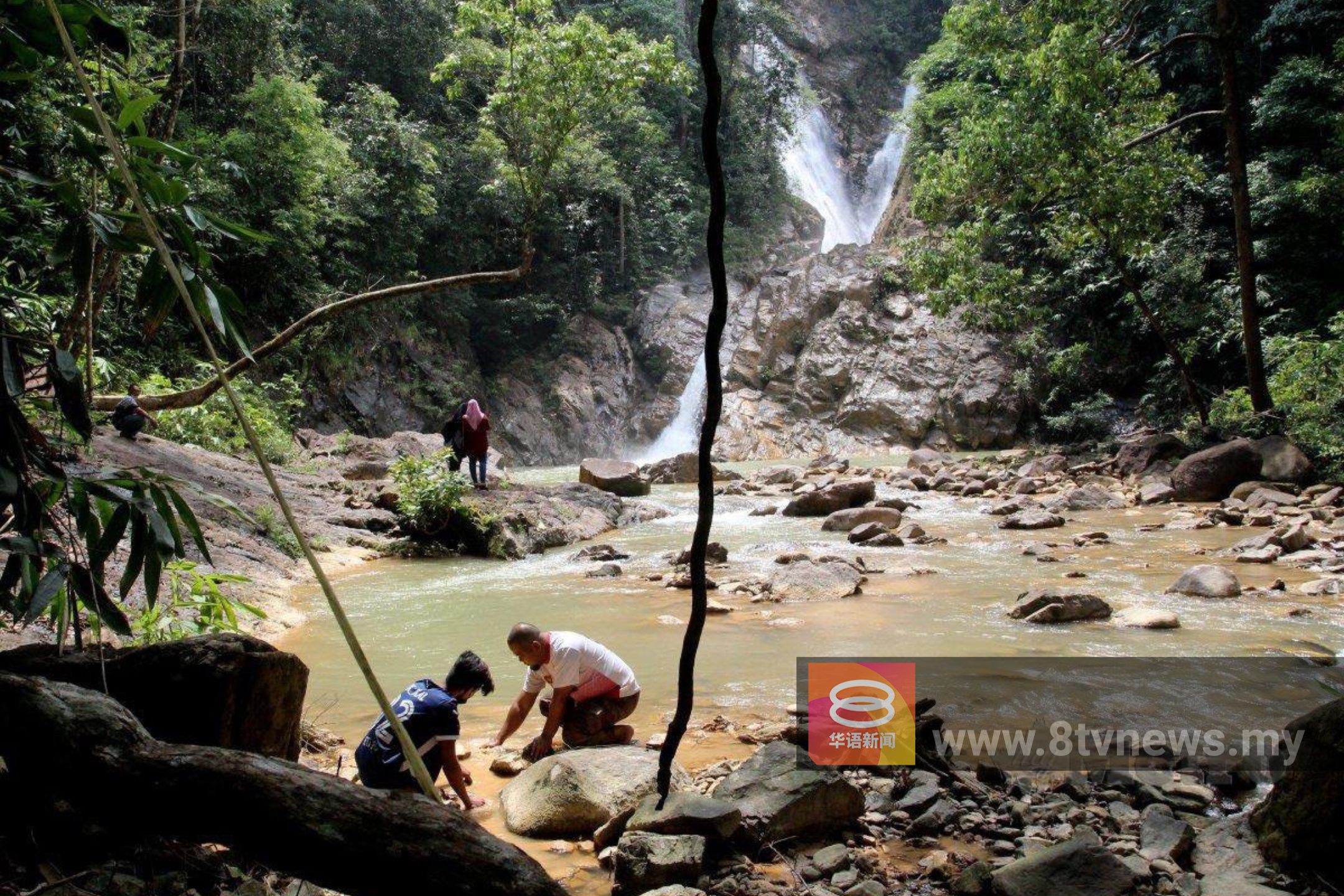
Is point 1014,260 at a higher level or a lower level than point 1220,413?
higher

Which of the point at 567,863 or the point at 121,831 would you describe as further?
the point at 567,863

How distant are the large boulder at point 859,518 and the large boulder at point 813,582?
3415 millimetres

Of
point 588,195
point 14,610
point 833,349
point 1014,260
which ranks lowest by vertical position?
point 14,610

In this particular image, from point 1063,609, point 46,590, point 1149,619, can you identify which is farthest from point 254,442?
point 1149,619

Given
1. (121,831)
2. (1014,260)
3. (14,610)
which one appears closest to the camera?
(121,831)

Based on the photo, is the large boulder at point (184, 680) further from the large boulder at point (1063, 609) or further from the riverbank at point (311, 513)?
the large boulder at point (1063, 609)

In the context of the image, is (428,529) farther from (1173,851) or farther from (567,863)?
(1173,851)

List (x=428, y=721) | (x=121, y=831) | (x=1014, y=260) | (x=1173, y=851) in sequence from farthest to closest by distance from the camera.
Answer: (x=1014, y=260) < (x=428, y=721) < (x=1173, y=851) < (x=121, y=831)

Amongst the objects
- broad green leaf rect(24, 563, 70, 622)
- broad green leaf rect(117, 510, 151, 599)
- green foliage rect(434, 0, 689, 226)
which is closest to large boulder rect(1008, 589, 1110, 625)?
broad green leaf rect(117, 510, 151, 599)

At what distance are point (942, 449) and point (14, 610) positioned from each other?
77.5ft

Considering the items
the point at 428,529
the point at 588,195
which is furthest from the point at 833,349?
the point at 428,529

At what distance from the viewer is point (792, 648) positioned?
5754 mm

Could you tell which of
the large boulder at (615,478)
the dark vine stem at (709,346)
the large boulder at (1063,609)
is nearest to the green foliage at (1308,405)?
the large boulder at (1063,609)

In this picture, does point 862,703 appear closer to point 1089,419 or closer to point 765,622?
point 765,622
